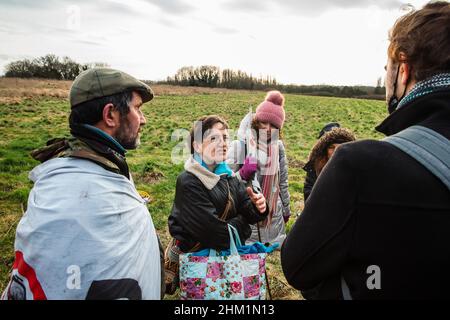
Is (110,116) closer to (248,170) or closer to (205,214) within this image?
(205,214)

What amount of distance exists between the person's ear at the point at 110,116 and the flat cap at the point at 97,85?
8cm

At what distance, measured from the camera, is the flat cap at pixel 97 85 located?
1.88 m

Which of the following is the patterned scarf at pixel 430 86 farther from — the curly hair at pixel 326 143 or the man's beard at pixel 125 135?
the curly hair at pixel 326 143

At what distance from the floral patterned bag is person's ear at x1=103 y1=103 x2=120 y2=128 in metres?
1.07

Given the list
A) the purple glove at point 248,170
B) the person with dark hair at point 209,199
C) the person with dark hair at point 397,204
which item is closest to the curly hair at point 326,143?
the purple glove at point 248,170

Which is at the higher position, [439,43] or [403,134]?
[439,43]

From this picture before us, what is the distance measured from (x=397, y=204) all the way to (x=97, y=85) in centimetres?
177

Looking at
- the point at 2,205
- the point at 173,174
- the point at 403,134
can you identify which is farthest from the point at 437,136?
the point at 173,174

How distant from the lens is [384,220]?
98cm

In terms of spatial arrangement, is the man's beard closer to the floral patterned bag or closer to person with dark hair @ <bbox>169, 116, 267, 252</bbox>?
person with dark hair @ <bbox>169, 116, 267, 252</bbox>
